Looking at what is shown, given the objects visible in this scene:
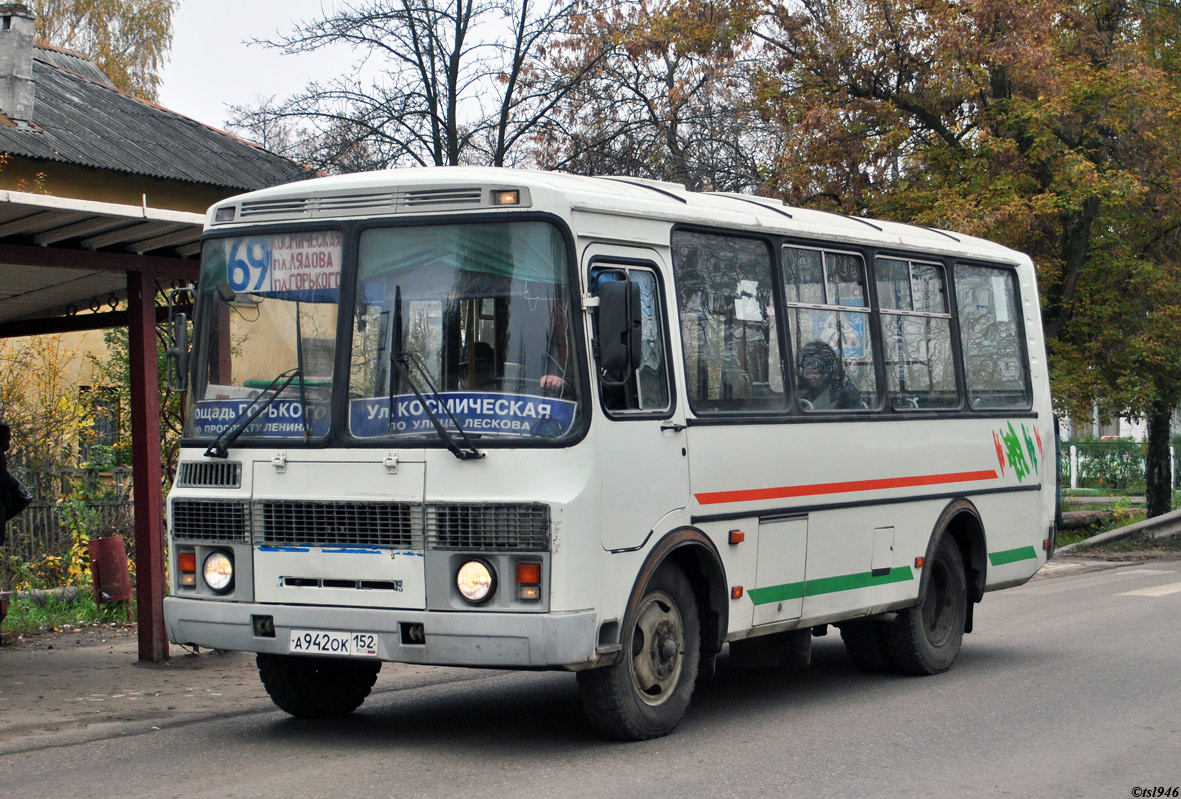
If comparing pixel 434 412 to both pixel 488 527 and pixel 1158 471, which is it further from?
pixel 1158 471

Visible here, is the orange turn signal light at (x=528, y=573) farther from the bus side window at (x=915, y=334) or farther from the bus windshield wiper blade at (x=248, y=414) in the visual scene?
the bus side window at (x=915, y=334)

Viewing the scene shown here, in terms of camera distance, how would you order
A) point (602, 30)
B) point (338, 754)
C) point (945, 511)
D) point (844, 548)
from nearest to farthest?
1. point (338, 754)
2. point (844, 548)
3. point (945, 511)
4. point (602, 30)

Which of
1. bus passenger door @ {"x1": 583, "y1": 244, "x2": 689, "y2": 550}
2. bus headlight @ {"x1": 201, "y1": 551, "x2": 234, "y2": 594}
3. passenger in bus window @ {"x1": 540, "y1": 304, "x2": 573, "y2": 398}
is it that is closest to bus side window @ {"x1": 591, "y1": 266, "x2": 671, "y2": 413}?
bus passenger door @ {"x1": 583, "y1": 244, "x2": 689, "y2": 550}

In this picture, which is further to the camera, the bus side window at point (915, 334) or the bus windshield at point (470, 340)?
the bus side window at point (915, 334)

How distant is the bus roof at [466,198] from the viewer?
292 inches

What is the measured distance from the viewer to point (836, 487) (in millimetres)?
9305

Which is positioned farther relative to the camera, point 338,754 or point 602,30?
point 602,30

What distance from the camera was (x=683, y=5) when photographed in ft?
73.8

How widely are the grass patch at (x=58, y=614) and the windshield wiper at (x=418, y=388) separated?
7.04 meters

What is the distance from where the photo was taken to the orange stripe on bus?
8.27 meters

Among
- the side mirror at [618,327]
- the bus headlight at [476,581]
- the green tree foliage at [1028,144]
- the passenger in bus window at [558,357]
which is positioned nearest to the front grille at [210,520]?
the bus headlight at [476,581]

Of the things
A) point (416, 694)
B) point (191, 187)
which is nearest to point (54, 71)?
point (191, 187)

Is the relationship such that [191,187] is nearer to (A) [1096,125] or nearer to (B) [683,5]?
(B) [683,5]

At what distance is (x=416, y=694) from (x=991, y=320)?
5.25 meters
